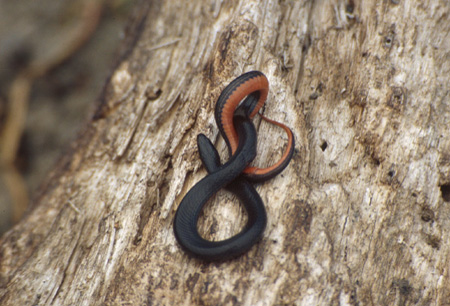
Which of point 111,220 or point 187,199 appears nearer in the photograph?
point 187,199

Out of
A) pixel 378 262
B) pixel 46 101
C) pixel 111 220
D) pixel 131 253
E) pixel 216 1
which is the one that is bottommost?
pixel 378 262

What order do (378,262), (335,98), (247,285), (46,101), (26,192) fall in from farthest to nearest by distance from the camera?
(46,101) → (26,192) → (335,98) → (378,262) → (247,285)

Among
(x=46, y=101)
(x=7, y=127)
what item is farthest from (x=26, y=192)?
(x=46, y=101)

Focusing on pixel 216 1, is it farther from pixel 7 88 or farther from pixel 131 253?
pixel 7 88

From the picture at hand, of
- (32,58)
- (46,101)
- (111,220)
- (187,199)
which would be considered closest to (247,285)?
(187,199)

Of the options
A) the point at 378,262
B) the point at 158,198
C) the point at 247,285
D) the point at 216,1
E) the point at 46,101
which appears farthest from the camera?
the point at 46,101

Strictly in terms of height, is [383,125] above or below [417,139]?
above

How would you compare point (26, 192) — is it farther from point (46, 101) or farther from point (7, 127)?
point (46, 101)
